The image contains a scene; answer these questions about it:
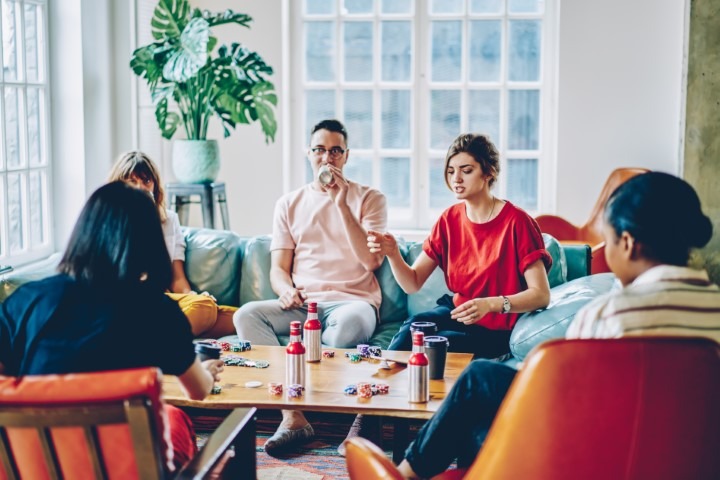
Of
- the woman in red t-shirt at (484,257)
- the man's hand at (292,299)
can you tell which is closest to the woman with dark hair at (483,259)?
the woman in red t-shirt at (484,257)

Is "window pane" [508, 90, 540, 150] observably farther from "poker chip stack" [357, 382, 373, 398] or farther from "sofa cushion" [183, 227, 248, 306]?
"poker chip stack" [357, 382, 373, 398]

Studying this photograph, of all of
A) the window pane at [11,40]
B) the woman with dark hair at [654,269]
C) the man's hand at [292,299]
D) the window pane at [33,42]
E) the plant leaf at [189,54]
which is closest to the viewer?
the woman with dark hair at [654,269]

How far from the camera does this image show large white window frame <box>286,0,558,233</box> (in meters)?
6.14

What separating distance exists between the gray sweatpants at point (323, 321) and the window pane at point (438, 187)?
244 centimetres

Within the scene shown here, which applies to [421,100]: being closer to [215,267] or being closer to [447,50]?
[447,50]

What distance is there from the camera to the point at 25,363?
205cm

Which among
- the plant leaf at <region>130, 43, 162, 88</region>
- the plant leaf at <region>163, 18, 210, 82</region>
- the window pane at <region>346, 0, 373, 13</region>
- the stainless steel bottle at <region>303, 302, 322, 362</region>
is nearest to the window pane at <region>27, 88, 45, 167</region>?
the plant leaf at <region>130, 43, 162, 88</region>

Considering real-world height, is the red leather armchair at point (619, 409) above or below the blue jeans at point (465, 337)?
above

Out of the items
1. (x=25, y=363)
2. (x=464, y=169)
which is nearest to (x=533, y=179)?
(x=464, y=169)

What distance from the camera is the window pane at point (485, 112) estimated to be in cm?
622

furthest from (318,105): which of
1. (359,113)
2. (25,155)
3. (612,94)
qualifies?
(25,155)

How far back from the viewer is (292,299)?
390cm

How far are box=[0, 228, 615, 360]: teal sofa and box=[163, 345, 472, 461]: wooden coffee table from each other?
38cm

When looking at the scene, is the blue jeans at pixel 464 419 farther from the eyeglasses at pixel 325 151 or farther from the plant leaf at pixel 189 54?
the plant leaf at pixel 189 54
